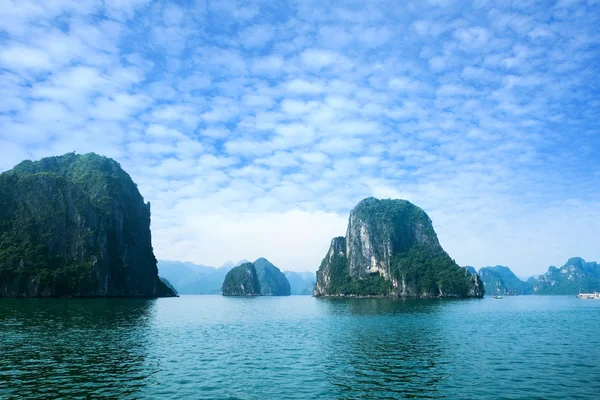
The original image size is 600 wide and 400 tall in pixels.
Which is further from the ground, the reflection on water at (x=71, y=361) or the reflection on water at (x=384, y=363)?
the reflection on water at (x=71, y=361)

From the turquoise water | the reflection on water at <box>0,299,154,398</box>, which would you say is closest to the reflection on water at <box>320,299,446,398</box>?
the turquoise water

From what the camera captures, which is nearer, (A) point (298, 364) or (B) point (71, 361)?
(B) point (71, 361)

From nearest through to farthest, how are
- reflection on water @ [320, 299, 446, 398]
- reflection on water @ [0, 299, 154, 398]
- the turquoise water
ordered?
reflection on water @ [0, 299, 154, 398] → the turquoise water → reflection on water @ [320, 299, 446, 398]

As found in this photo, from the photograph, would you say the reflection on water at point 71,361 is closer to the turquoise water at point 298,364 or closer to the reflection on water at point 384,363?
the turquoise water at point 298,364

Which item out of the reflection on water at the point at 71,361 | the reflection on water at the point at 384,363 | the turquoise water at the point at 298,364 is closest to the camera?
the reflection on water at the point at 71,361

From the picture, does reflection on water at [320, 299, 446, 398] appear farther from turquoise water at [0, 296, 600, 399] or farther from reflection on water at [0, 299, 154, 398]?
reflection on water at [0, 299, 154, 398]

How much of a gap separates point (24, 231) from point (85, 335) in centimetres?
17856

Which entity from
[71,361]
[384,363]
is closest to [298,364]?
[384,363]

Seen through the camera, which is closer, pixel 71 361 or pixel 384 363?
pixel 71 361

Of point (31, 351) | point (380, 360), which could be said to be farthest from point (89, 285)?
point (380, 360)

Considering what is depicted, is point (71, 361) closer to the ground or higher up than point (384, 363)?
higher up

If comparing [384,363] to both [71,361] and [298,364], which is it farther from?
[71,361]

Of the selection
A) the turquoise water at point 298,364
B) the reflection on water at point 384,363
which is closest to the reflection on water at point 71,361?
the turquoise water at point 298,364

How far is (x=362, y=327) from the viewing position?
237 ft
